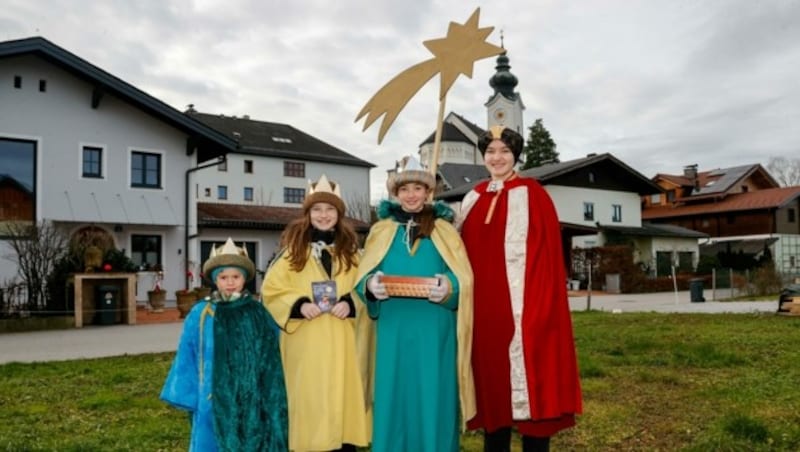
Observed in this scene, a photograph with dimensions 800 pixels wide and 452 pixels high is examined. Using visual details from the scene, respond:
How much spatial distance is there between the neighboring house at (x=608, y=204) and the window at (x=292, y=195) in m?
12.0

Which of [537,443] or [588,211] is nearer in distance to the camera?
[537,443]

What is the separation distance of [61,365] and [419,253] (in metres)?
7.61

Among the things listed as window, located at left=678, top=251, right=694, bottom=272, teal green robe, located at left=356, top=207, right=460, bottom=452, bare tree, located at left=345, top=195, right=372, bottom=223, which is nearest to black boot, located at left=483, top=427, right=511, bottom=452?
teal green robe, located at left=356, top=207, right=460, bottom=452

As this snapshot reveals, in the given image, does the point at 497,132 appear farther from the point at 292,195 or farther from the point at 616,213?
the point at 292,195

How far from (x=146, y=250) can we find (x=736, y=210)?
42209mm

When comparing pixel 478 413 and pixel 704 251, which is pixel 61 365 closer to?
pixel 478 413

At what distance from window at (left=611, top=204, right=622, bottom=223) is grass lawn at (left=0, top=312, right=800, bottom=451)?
30.1m

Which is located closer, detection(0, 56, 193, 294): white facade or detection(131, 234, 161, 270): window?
detection(0, 56, 193, 294): white facade

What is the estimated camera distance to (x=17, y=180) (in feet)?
63.1

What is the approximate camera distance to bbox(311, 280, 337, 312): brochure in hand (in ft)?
12.8

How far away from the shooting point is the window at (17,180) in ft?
62.7

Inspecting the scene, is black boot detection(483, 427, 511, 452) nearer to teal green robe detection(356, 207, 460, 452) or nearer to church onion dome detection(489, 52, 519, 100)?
teal green robe detection(356, 207, 460, 452)

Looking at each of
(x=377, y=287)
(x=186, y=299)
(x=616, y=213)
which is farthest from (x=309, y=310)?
(x=616, y=213)

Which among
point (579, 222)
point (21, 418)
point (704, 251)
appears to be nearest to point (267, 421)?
point (21, 418)
